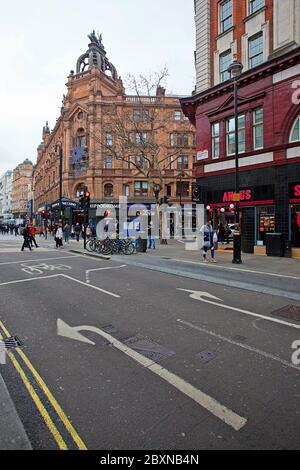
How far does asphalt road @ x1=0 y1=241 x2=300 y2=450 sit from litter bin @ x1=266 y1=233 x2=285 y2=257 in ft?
26.9

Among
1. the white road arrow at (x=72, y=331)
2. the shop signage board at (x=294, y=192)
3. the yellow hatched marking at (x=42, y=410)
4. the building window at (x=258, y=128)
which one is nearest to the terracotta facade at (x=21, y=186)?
the building window at (x=258, y=128)

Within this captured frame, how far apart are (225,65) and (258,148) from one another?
641cm

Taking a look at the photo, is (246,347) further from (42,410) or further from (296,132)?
(296,132)

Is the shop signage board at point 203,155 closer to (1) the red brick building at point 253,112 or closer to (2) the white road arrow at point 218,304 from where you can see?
(1) the red brick building at point 253,112

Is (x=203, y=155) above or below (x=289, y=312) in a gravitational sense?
above

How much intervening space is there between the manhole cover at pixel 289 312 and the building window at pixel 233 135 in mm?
12972

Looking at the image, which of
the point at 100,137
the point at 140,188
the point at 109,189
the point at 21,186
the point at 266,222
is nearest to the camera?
the point at 266,222

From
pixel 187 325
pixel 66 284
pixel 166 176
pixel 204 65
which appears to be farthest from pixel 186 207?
pixel 187 325

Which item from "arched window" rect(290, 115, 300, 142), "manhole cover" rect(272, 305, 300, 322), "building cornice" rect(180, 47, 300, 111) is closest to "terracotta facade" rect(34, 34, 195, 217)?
"building cornice" rect(180, 47, 300, 111)

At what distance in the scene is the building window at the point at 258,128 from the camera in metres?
16.2

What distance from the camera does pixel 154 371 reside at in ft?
12.2

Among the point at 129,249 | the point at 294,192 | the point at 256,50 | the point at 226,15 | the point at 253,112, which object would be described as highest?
the point at 226,15

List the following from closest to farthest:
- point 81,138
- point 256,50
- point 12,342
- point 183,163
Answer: point 12,342
point 256,50
point 183,163
point 81,138

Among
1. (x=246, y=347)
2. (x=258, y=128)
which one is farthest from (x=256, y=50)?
(x=246, y=347)
